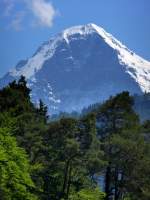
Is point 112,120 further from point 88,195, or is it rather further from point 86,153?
point 88,195

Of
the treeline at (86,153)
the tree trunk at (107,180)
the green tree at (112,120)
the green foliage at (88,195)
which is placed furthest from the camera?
the green tree at (112,120)

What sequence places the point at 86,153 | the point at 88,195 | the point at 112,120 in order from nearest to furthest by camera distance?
the point at 88,195 → the point at 86,153 → the point at 112,120

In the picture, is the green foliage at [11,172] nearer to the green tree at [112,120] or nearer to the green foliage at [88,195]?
the green foliage at [88,195]

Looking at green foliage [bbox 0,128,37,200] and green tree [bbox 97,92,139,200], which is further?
green tree [bbox 97,92,139,200]

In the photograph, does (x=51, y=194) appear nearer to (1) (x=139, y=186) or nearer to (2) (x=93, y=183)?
(2) (x=93, y=183)

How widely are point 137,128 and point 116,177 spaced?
535cm

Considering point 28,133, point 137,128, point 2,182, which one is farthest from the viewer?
point 137,128

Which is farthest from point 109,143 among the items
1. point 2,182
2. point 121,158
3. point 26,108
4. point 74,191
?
point 2,182

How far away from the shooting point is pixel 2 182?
32000mm

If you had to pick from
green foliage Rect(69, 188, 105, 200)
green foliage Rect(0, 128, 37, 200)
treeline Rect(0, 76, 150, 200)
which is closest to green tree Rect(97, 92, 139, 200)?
treeline Rect(0, 76, 150, 200)

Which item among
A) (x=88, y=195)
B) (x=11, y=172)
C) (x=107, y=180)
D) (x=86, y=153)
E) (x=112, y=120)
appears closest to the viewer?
(x=11, y=172)

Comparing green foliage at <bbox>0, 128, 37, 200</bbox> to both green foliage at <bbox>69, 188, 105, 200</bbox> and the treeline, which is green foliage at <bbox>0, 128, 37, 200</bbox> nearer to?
green foliage at <bbox>69, 188, 105, 200</bbox>

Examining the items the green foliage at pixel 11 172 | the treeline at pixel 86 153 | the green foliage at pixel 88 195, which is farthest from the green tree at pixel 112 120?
the green foliage at pixel 11 172

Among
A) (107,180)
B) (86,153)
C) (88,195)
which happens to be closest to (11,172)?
(88,195)
